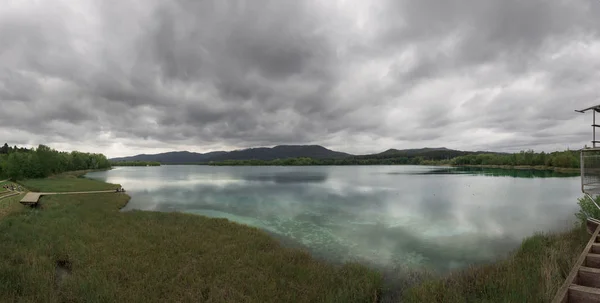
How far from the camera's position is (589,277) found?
741 centimetres

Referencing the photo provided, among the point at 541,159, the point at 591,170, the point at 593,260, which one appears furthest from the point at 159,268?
the point at 541,159

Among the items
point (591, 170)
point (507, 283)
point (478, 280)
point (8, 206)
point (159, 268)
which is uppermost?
point (591, 170)

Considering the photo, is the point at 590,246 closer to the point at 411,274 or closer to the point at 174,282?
the point at 411,274

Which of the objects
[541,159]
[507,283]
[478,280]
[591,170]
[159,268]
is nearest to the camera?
[507,283]

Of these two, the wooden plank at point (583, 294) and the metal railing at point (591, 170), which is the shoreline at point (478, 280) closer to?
the wooden plank at point (583, 294)

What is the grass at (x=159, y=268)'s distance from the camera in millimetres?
8633

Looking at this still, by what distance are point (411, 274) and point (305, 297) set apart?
643 centimetres

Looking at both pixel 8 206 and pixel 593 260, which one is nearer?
pixel 593 260

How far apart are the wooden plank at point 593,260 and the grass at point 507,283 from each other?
920 millimetres

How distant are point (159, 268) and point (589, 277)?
15.0 metres

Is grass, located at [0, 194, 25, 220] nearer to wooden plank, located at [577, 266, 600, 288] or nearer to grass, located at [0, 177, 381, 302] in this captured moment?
grass, located at [0, 177, 381, 302]

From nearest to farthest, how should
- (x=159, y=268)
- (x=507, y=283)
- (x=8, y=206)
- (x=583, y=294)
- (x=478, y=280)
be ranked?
1. (x=583, y=294)
2. (x=507, y=283)
3. (x=478, y=280)
4. (x=159, y=268)
5. (x=8, y=206)

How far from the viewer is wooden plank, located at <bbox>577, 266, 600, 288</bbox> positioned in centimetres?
728

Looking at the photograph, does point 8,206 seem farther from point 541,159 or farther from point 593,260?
point 541,159
